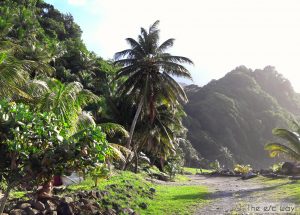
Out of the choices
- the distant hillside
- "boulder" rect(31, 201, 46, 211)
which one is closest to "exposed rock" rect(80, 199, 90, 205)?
"boulder" rect(31, 201, 46, 211)

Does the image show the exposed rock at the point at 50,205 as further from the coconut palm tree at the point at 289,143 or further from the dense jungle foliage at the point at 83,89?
the coconut palm tree at the point at 289,143

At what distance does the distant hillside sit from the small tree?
9875 cm

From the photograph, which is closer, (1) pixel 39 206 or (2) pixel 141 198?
(1) pixel 39 206

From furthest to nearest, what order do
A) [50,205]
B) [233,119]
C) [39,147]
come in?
1. [233,119]
2. [50,205]
3. [39,147]

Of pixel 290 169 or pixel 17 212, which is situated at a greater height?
pixel 290 169

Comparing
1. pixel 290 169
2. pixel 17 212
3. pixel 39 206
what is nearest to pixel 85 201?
pixel 39 206

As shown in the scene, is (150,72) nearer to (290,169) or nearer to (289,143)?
(289,143)

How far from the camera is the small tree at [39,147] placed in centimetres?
726

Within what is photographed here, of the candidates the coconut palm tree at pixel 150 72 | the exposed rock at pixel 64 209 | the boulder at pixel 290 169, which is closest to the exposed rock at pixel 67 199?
the exposed rock at pixel 64 209

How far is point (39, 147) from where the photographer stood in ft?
24.8

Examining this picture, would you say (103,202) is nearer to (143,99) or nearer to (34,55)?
(143,99)

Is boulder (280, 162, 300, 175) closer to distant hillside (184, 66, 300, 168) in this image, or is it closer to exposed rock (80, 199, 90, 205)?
exposed rock (80, 199, 90, 205)

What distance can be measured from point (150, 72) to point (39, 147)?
19.1 m

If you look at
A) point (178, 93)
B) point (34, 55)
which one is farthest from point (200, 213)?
point (34, 55)
